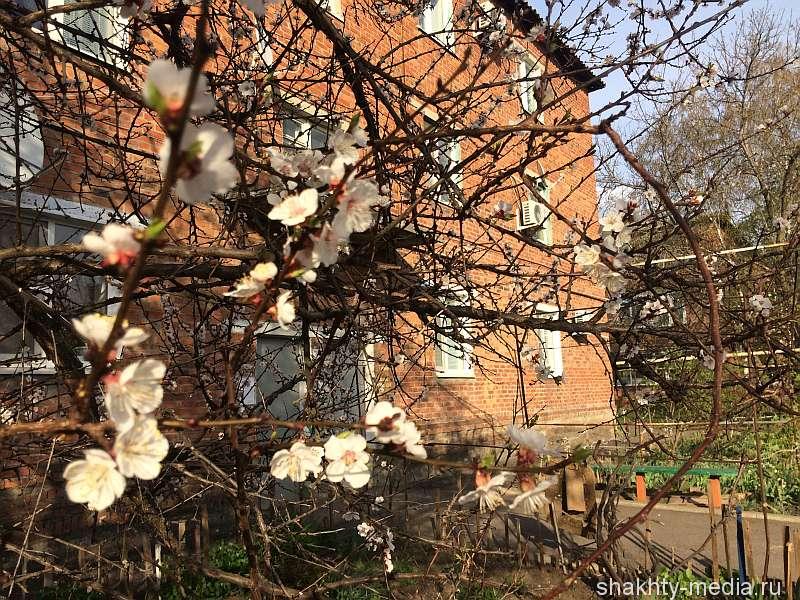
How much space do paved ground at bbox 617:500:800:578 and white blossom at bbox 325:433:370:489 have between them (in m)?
4.71

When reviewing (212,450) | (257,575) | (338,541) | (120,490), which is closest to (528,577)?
(338,541)

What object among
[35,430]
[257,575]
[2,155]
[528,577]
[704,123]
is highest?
[704,123]

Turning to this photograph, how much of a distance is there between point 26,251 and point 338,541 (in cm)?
442

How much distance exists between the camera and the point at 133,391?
2.82ft

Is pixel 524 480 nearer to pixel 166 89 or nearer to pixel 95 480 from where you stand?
pixel 95 480

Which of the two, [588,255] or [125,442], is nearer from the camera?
[125,442]

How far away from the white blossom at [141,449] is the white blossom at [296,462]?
0.47 meters

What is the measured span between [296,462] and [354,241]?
101 cm

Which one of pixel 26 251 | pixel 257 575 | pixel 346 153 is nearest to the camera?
A: pixel 257 575

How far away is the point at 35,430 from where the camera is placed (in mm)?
855

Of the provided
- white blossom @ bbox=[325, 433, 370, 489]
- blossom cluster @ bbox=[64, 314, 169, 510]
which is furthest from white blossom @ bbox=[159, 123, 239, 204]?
white blossom @ bbox=[325, 433, 370, 489]

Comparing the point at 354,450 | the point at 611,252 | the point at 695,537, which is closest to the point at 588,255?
the point at 611,252

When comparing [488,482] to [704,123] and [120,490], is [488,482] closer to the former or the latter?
[120,490]

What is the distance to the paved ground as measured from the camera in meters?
5.63
